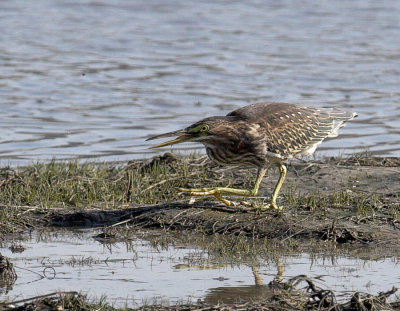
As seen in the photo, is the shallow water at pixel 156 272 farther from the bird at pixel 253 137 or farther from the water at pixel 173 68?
the water at pixel 173 68

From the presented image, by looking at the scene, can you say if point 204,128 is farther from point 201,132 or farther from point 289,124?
point 289,124

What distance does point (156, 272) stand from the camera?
7047 mm

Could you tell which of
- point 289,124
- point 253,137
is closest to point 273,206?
point 253,137

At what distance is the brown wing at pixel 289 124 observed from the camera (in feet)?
29.0

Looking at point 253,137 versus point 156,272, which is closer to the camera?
point 156,272

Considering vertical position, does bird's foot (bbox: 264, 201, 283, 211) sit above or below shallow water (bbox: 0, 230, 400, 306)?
below

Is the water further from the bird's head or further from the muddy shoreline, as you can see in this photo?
the bird's head

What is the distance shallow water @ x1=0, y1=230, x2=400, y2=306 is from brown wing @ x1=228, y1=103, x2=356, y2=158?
1.58 metres

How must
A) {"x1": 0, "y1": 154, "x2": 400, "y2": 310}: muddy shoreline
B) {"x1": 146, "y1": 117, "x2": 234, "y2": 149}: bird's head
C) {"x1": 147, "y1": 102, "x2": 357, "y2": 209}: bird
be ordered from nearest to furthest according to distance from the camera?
{"x1": 0, "y1": 154, "x2": 400, "y2": 310}: muddy shoreline < {"x1": 146, "y1": 117, "x2": 234, "y2": 149}: bird's head < {"x1": 147, "y1": 102, "x2": 357, "y2": 209}: bird

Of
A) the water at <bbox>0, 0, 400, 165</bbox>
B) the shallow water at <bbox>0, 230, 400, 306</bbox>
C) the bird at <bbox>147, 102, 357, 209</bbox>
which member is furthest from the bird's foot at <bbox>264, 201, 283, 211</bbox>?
the water at <bbox>0, 0, 400, 165</bbox>

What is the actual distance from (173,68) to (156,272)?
482 inches

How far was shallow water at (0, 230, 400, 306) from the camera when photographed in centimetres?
648

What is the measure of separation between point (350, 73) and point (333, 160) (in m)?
8.00

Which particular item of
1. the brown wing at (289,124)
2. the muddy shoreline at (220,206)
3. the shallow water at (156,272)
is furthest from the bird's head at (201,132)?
the shallow water at (156,272)
